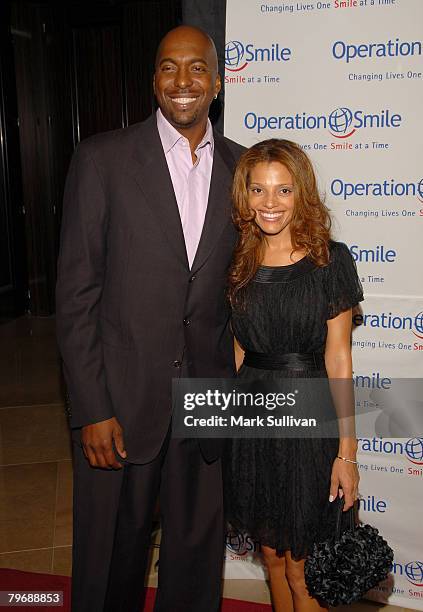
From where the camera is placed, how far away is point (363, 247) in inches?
114

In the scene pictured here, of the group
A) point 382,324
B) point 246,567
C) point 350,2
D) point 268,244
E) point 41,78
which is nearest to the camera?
point 268,244

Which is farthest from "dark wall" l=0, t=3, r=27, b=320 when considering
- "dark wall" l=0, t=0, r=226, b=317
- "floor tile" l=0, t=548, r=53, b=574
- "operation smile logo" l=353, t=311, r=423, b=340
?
"operation smile logo" l=353, t=311, r=423, b=340

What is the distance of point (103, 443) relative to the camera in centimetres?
223

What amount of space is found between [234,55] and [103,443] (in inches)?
67.7

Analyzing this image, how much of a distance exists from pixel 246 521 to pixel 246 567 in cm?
108

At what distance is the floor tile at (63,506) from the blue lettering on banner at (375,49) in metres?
2.72

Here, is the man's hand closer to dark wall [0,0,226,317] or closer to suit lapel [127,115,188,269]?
suit lapel [127,115,188,269]

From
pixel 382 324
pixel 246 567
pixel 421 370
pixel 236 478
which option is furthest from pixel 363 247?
pixel 246 567

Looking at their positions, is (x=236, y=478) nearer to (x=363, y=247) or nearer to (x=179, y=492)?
(x=179, y=492)

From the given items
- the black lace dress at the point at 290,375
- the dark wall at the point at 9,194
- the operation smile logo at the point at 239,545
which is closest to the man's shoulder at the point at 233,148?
the black lace dress at the point at 290,375

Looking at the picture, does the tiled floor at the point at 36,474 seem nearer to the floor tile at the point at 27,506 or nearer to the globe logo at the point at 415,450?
the floor tile at the point at 27,506

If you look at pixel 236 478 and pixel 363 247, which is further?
pixel 363 247

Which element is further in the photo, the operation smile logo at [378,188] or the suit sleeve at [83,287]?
the operation smile logo at [378,188]

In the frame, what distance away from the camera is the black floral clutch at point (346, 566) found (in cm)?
209
